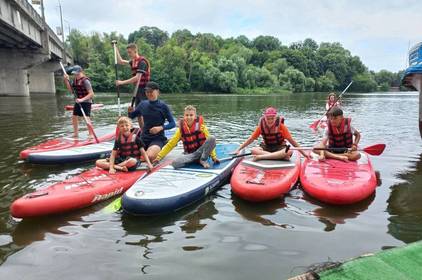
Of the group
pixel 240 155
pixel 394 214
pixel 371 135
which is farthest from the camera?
pixel 371 135

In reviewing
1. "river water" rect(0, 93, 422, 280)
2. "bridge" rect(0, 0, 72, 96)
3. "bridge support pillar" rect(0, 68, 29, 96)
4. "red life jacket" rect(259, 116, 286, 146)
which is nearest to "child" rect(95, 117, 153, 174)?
"river water" rect(0, 93, 422, 280)

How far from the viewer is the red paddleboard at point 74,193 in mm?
Result: 4598

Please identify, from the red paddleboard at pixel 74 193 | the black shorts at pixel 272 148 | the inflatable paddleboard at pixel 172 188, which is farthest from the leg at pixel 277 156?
the red paddleboard at pixel 74 193

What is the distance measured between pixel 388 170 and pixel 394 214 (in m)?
2.75

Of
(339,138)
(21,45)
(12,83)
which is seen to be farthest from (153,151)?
(12,83)

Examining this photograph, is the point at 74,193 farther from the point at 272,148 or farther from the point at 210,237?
the point at 272,148

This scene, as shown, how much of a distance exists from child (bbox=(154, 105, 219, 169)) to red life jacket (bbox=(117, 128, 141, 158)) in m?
0.55

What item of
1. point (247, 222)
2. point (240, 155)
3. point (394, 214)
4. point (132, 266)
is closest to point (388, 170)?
point (394, 214)

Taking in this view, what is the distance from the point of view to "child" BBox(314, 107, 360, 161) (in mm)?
6609

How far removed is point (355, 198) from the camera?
518cm

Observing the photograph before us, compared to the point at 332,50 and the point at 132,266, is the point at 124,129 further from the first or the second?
the point at 332,50

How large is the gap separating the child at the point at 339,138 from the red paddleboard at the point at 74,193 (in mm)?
3450

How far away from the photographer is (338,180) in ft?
18.0

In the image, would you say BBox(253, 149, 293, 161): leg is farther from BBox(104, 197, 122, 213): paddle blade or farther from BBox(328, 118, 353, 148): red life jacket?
BBox(104, 197, 122, 213): paddle blade
